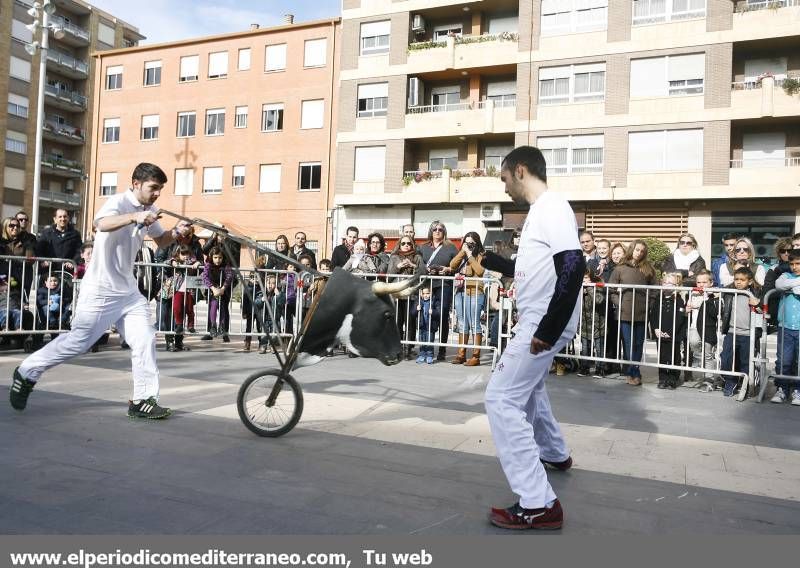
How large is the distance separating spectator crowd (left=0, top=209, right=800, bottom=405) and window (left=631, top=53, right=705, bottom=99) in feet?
56.4

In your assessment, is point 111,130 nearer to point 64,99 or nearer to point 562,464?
point 64,99

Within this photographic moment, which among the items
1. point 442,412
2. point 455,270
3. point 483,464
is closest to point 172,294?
point 455,270

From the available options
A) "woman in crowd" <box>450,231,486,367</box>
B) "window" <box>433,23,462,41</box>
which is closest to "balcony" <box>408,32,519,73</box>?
"window" <box>433,23,462,41</box>

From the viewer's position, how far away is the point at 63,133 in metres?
50.5

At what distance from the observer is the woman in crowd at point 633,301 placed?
28.5ft

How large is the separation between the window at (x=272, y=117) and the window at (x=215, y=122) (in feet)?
8.56

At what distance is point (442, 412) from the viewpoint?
627 cm

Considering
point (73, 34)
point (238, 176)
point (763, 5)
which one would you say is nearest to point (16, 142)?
point (73, 34)

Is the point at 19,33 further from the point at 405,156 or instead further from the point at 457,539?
the point at 457,539

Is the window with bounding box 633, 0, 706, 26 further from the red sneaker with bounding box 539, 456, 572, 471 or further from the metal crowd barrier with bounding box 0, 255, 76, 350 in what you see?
the red sneaker with bounding box 539, 456, 572, 471

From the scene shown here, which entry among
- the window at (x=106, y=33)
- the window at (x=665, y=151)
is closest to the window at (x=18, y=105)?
the window at (x=106, y=33)

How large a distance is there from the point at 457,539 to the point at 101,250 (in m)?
3.92

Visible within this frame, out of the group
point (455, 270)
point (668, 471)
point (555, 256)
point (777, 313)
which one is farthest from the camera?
point (455, 270)

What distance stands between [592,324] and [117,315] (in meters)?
6.09
